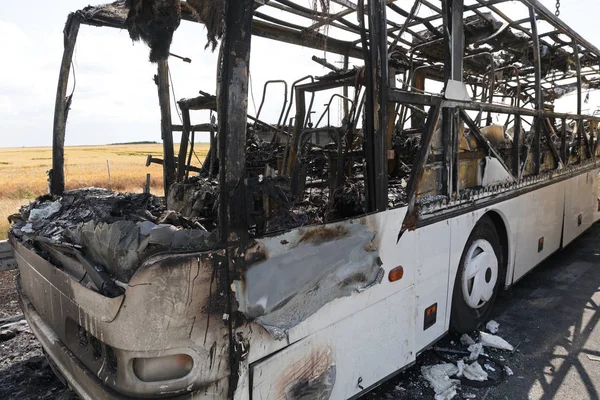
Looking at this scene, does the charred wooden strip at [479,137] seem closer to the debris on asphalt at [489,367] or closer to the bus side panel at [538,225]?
the bus side panel at [538,225]

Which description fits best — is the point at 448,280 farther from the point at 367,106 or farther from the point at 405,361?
the point at 367,106

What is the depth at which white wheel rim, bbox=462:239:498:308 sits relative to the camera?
3.41 meters

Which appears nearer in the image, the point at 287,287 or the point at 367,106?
the point at 287,287

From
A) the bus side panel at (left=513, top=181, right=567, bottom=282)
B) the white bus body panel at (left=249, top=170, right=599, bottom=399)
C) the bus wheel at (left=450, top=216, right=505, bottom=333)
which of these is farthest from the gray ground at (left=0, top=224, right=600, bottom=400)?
the white bus body panel at (left=249, top=170, right=599, bottom=399)

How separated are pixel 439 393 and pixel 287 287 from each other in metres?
1.67

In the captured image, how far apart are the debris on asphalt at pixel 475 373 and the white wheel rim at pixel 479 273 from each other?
1.79 feet

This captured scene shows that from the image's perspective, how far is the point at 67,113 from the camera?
352 centimetres

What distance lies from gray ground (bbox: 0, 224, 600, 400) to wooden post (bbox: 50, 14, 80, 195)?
4.78 feet

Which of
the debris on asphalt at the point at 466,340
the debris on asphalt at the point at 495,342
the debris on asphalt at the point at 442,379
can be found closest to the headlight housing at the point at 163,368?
the debris on asphalt at the point at 442,379

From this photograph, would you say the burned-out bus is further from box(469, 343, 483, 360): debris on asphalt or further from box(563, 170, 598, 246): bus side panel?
box(563, 170, 598, 246): bus side panel

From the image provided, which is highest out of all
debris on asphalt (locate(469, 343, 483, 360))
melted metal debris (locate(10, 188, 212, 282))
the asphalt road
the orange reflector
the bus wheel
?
melted metal debris (locate(10, 188, 212, 282))

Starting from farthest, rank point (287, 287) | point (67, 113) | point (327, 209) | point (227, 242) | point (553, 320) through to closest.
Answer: point (553, 320) < point (67, 113) < point (327, 209) < point (287, 287) < point (227, 242)

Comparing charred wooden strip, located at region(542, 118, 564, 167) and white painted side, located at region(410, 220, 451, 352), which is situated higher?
charred wooden strip, located at region(542, 118, 564, 167)

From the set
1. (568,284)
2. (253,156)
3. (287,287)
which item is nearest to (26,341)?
(253,156)
